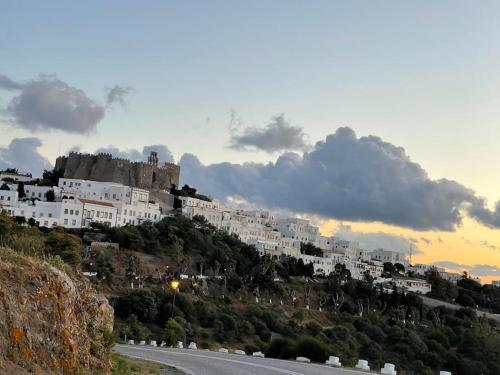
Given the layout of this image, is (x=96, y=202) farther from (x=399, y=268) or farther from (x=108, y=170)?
(x=399, y=268)

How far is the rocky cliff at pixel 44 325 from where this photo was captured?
748 centimetres

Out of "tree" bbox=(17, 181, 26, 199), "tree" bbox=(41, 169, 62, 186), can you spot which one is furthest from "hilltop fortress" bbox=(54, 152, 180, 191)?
"tree" bbox=(17, 181, 26, 199)

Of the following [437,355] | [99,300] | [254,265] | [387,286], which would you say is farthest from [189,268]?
[99,300]

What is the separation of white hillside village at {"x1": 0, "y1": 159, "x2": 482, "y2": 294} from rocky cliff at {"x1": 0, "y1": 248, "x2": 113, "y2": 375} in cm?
5739

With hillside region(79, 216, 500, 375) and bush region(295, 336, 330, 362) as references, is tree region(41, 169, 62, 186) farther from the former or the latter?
bush region(295, 336, 330, 362)

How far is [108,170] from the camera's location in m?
111

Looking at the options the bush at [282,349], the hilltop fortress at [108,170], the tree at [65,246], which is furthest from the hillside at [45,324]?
the hilltop fortress at [108,170]

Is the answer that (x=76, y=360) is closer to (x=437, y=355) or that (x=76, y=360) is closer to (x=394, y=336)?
(x=437, y=355)

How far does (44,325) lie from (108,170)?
106 meters

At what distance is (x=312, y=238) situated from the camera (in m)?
139

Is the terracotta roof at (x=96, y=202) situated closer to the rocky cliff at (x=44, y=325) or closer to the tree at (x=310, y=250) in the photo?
the tree at (x=310, y=250)

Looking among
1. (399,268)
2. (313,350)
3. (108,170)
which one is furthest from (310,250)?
(313,350)

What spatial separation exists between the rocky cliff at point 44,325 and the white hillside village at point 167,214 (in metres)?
57.4

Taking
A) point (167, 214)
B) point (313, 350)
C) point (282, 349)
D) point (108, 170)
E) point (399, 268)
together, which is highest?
point (108, 170)
